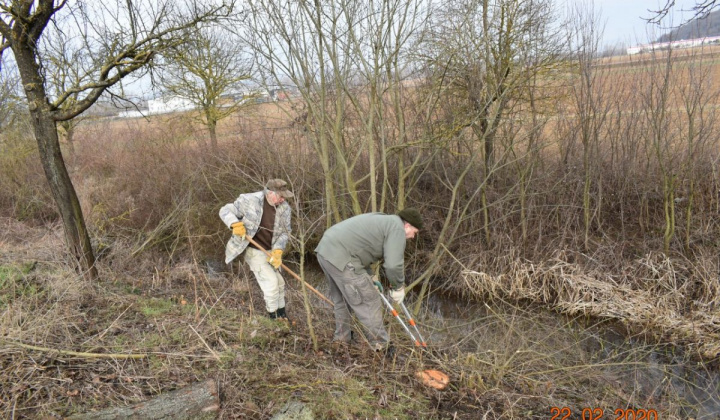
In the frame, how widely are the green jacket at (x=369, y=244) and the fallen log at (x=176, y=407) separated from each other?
4.45 ft

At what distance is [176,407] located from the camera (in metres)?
2.90

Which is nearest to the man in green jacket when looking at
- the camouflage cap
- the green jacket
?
the green jacket

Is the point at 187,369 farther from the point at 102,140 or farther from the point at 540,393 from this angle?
the point at 102,140

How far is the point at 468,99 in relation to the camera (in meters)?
6.32

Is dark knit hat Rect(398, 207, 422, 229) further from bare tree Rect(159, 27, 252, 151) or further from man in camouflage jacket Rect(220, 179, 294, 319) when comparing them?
bare tree Rect(159, 27, 252, 151)

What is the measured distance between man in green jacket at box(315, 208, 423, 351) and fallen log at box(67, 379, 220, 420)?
1.29 m

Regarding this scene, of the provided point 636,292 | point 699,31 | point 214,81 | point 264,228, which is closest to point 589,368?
point 636,292

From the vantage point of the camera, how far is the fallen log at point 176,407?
2781 millimetres

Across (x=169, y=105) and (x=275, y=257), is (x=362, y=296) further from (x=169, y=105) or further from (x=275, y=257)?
(x=169, y=105)

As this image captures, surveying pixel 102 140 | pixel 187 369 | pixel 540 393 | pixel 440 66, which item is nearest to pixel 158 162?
pixel 102 140

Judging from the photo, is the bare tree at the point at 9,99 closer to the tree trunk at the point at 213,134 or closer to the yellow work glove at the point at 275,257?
the tree trunk at the point at 213,134

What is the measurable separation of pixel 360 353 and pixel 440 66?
373 cm

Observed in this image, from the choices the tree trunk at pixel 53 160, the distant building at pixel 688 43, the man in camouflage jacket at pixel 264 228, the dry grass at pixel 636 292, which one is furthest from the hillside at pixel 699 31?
the tree trunk at pixel 53 160

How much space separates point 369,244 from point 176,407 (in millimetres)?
1820
